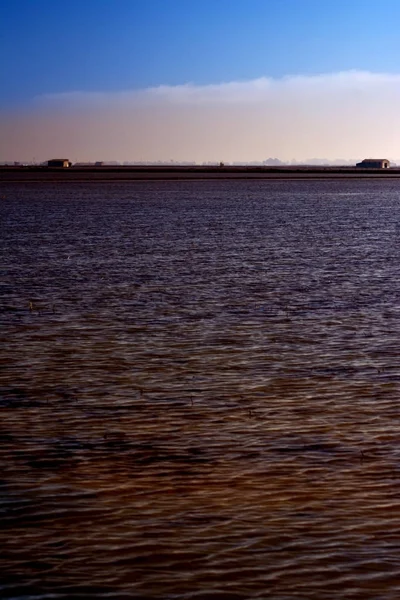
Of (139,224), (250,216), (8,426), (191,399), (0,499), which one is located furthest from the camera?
(250,216)

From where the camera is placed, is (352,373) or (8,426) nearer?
(8,426)

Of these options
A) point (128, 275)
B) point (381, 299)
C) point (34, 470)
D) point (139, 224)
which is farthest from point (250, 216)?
point (34, 470)

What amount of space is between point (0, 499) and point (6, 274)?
2190 cm

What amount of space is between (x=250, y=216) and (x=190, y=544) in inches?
2465

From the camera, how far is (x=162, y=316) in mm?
22891

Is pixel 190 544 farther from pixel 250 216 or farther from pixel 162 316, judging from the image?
pixel 250 216

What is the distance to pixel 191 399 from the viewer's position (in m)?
14.9

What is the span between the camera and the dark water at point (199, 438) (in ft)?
28.9

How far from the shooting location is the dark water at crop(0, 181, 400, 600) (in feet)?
28.9

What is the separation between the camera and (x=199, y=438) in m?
12.8

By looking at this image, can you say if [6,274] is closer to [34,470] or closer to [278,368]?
[278,368]

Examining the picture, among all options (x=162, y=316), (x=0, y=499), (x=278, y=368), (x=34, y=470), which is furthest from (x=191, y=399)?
(x=162, y=316)

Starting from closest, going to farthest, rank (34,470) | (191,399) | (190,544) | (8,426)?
(190,544), (34,470), (8,426), (191,399)

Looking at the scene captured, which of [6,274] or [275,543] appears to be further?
[6,274]
